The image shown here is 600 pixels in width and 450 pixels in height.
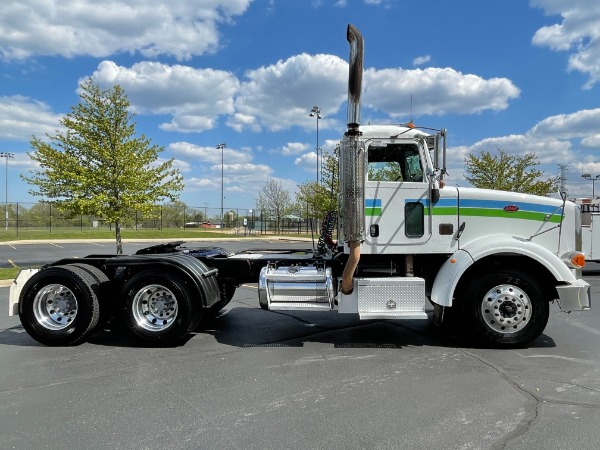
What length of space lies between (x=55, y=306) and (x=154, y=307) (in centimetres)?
138

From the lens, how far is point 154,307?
630cm

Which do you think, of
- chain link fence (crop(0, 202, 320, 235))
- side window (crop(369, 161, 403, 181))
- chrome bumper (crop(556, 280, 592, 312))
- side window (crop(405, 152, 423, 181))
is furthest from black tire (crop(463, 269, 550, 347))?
→ chain link fence (crop(0, 202, 320, 235))

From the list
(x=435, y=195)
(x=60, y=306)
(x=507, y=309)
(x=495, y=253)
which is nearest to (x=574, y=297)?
(x=507, y=309)

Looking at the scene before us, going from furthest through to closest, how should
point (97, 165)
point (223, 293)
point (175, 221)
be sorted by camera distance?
point (175, 221), point (97, 165), point (223, 293)

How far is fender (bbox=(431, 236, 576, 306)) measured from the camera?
5.87 metres

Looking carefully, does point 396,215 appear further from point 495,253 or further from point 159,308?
point 159,308

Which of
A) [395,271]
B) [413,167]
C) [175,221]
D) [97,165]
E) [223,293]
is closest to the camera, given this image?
[413,167]

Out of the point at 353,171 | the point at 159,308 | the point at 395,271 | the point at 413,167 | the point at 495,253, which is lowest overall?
the point at 159,308

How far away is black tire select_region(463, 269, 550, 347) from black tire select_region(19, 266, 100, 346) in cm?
496

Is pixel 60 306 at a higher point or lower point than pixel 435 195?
lower

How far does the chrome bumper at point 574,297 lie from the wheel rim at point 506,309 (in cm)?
44

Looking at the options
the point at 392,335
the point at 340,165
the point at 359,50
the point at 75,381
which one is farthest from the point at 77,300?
the point at 359,50

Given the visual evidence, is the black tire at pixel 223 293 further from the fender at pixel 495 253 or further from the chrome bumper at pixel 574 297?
the chrome bumper at pixel 574 297

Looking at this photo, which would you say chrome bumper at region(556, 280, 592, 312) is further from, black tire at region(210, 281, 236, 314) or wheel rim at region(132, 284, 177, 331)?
wheel rim at region(132, 284, 177, 331)
